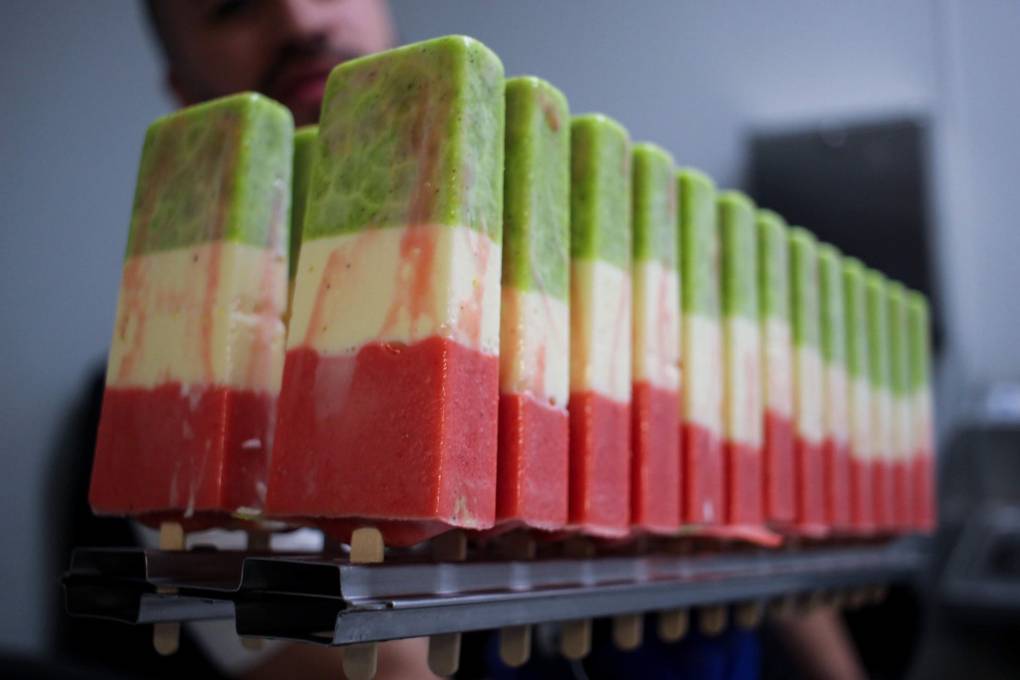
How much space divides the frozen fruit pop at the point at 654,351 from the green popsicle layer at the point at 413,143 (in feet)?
1.12

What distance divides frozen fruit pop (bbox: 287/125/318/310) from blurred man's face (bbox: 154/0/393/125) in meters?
0.48

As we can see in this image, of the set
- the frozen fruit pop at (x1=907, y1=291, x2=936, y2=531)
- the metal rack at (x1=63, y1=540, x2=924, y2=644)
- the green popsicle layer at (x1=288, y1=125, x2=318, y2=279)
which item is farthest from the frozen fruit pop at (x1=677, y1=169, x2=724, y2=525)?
the frozen fruit pop at (x1=907, y1=291, x2=936, y2=531)

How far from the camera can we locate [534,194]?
3.93ft

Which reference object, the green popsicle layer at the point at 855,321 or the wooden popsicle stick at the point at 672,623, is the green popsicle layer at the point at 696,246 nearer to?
the wooden popsicle stick at the point at 672,623

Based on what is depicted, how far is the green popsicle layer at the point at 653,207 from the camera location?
1426mm

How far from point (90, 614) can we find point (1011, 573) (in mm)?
3078

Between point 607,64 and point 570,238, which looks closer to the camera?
point 570,238

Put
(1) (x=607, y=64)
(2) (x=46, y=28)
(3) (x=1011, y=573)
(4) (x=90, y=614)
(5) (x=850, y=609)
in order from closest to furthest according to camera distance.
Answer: (4) (x=90, y=614), (2) (x=46, y=28), (1) (x=607, y=64), (5) (x=850, y=609), (3) (x=1011, y=573)

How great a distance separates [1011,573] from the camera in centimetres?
332

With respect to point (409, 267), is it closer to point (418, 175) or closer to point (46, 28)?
point (418, 175)

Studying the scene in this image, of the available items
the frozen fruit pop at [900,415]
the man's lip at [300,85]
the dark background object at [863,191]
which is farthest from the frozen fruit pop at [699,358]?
the dark background object at [863,191]

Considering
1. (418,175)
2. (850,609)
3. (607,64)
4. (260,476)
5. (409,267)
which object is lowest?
(850,609)

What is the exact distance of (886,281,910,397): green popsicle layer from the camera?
7.57 feet

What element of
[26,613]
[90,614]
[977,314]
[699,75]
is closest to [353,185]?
[90,614]
